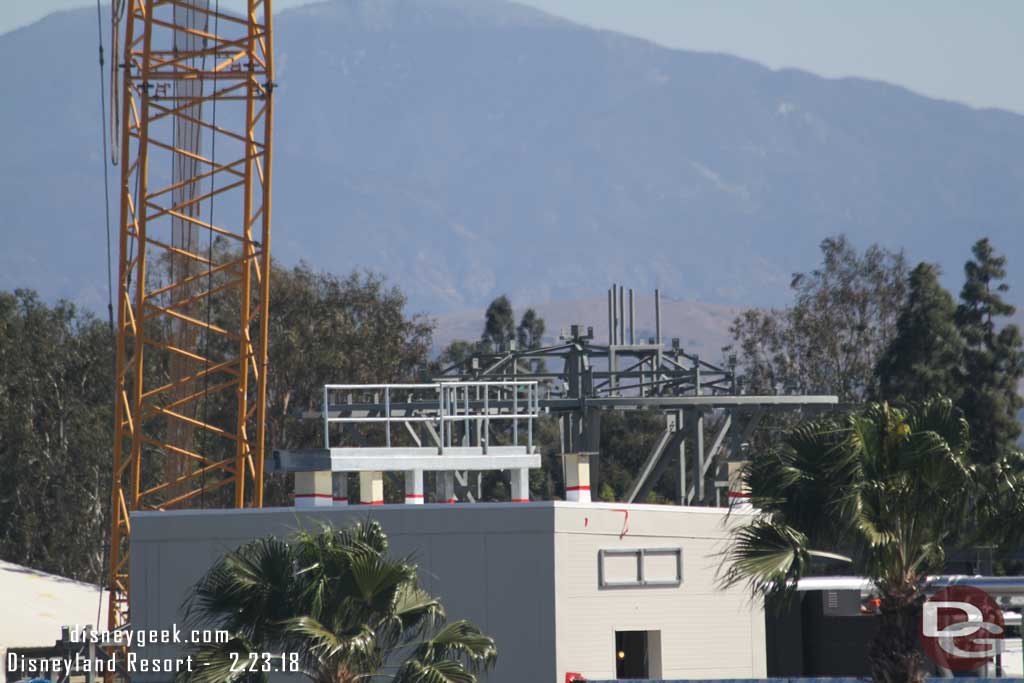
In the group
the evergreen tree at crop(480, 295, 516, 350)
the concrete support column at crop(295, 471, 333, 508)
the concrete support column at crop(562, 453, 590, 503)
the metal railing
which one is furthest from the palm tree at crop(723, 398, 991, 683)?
the evergreen tree at crop(480, 295, 516, 350)

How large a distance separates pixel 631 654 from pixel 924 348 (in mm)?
43539

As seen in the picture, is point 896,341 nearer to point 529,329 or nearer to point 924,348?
point 924,348

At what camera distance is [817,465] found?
22.2 meters

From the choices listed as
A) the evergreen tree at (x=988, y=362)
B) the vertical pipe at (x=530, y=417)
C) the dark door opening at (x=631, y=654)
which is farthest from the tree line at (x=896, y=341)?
the dark door opening at (x=631, y=654)

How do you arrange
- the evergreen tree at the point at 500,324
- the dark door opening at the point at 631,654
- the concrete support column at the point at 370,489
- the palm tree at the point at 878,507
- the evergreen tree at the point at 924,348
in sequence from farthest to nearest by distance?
the evergreen tree at the point at 500,324
the evergreen tree at the point at 924,348
the concrete support column at the point at 370,489
the dark door opening at the point at 631,654
the palm tree at the point at 878,507

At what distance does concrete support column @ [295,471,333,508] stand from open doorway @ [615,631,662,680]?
6.03m

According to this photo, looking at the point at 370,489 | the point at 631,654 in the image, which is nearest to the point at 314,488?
the point at 370,489

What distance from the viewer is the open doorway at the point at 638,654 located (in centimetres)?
3164

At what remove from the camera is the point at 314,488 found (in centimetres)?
3278

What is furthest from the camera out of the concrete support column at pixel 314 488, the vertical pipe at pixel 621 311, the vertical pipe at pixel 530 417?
the vertical pipe at pixel 621 311

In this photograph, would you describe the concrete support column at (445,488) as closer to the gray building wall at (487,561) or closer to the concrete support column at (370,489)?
the concrete support column at (370,489)

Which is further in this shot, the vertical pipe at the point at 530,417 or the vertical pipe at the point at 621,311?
the vertical pipe at the point at 621,311

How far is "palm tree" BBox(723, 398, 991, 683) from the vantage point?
70.7 ft

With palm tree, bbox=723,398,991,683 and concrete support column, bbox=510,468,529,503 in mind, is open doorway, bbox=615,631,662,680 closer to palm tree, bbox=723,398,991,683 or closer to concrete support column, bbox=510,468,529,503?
concrete support column, bbox=510,468,529,503
